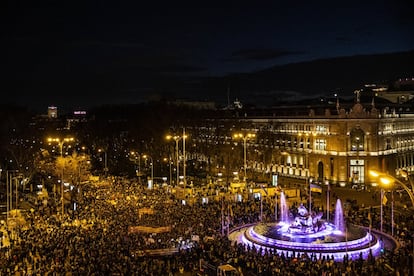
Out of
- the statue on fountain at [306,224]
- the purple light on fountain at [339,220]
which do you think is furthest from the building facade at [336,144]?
the statue on fountain at [306,224]

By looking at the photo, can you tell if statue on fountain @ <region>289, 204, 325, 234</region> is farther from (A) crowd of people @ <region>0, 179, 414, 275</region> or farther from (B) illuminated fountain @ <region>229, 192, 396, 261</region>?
(A) crowd of people @ <region>0, 179, 414, 275</region>

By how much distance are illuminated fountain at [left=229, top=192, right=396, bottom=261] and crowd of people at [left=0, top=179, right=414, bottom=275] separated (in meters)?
1.48

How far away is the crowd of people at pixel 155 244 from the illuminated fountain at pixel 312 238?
1.48m

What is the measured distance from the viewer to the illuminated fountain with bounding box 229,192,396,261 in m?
30.8

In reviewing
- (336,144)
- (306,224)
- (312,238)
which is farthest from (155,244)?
(336,144)

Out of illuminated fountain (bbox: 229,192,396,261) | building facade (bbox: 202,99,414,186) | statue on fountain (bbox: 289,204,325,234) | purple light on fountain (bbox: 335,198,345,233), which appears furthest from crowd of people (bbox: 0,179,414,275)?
building facade (bbox: 202,99,414,186)

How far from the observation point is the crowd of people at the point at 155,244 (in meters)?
24.7

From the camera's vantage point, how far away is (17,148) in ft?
228

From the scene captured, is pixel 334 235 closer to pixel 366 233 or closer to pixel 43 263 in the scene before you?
pixel 366 233

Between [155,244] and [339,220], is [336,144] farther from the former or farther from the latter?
[155,244]

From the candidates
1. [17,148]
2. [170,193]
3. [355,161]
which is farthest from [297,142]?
[17,148]

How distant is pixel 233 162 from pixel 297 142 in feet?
34.3

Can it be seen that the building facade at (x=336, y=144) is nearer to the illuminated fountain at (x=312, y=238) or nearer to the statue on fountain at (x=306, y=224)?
the illuminated fountain at (x=312, y=238)

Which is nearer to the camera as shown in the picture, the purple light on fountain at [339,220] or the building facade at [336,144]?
the purple light on fountain at [339,220]
